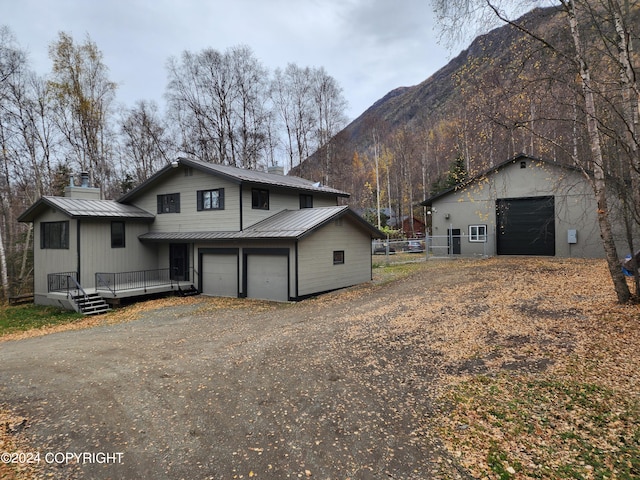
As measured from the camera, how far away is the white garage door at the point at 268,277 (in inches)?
552

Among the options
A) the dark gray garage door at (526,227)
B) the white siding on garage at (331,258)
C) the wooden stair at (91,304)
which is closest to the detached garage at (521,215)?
the dark gray garage door at (526,227)

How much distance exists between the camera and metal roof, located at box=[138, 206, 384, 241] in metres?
13.6

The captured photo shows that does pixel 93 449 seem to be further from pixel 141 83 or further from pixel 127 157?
pixel 141 83

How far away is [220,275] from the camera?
15.9 metres

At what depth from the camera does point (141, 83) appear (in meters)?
31.2

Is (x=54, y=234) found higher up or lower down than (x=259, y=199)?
lower down

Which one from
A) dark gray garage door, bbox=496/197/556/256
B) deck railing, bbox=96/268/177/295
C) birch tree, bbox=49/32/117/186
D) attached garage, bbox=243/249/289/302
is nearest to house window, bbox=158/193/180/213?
deck railing, bbox=96/268/177/295

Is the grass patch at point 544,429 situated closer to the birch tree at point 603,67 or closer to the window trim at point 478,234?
the birch tree at point 603,67

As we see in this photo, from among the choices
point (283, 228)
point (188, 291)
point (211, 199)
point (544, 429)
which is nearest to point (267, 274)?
point (283, 228)

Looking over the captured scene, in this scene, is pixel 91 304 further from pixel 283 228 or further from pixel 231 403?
pixel 231 403

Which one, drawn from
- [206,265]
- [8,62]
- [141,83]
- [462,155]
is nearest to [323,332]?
[206,265]

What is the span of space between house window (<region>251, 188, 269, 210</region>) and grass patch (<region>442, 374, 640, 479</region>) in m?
12.4

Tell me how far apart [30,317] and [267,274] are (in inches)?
383

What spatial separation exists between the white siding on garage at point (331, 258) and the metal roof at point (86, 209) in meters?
9.01
